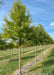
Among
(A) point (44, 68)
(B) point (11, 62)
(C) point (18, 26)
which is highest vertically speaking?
(C) point (18, 26)

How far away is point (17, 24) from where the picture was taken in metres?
8.51

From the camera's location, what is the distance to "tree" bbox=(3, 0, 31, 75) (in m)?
8.25

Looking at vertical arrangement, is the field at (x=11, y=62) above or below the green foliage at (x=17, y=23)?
below

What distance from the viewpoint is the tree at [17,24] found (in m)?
8.25

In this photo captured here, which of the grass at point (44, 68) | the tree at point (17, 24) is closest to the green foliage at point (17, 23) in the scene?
the tree at point (17, 24)

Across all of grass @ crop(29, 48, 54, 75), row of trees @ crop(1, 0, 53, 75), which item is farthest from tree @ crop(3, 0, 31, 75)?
grass @ crop(29, 48, 54, 75)

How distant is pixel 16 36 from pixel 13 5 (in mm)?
3346

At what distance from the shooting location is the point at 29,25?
867cm

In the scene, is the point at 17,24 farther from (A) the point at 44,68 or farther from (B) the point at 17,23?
(A) the point at 44,68

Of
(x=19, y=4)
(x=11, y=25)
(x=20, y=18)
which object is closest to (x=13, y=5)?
(x=19, y=4)

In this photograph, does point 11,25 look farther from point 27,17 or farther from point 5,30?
point 27,17

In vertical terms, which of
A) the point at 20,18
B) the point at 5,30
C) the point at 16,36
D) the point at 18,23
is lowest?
the point at 16,36

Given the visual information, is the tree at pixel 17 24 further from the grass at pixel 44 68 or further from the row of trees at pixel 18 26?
the grass at pixel 44 68

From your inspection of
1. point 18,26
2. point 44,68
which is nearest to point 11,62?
point 44,68
